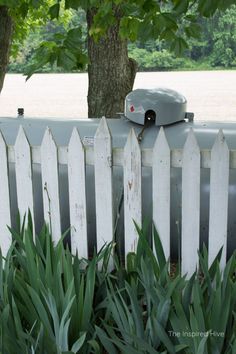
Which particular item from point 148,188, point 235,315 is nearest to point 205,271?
point 235,315

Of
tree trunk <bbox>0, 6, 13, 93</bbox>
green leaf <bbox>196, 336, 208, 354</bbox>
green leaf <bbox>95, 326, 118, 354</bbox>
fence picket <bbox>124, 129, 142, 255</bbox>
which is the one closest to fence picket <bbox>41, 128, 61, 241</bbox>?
fence picket <bbox>124, 129, 142, 255</bbox>

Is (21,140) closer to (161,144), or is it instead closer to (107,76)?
(161,144)

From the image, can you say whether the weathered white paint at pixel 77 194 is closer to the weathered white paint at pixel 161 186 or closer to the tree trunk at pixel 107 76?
the weathered white paint at pixel 161 186

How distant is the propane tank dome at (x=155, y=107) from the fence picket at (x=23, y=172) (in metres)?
0.78

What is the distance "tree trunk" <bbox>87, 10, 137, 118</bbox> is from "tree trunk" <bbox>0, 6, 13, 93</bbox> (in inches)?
34.7

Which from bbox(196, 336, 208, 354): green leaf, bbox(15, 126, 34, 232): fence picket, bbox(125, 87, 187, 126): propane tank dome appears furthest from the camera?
bbox(125, 87, 187, 126): propane tank dome

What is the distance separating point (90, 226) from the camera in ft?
9.62

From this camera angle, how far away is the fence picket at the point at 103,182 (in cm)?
251

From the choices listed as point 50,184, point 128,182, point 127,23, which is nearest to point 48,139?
point 50,184

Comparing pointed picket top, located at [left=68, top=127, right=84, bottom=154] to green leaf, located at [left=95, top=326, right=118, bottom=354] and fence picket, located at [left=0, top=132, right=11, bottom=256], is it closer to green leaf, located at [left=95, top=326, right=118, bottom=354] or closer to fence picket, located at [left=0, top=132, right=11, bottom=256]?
fence picket, located at [left=0, top=132, right=11, bottom=256]

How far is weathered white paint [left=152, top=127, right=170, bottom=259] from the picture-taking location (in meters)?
2.43

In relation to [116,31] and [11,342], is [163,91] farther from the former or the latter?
[11,342]

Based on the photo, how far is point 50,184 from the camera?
2707 mm

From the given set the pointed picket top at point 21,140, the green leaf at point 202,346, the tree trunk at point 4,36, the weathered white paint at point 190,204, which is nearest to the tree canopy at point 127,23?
the pointed picket top at point 21,140
